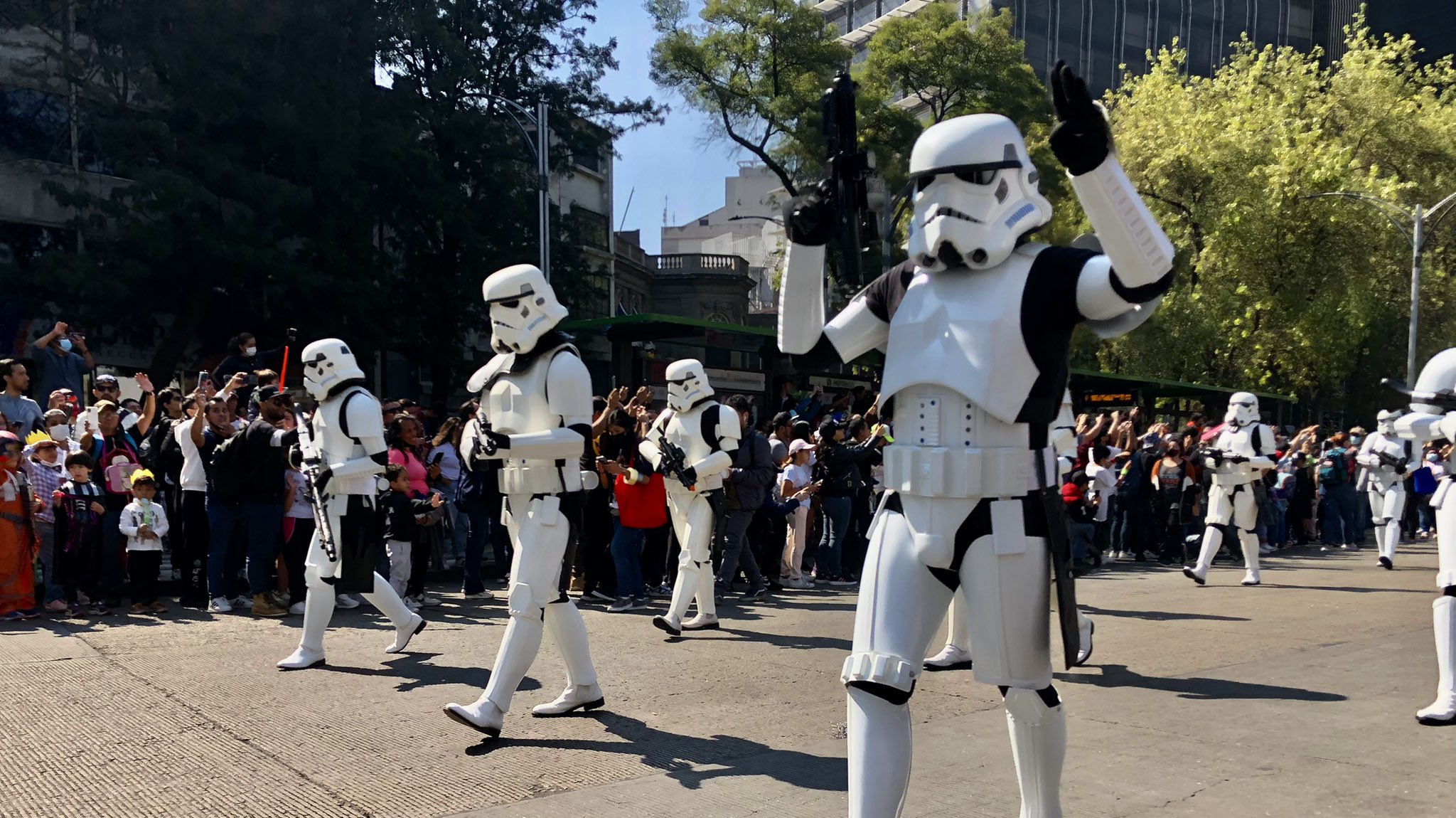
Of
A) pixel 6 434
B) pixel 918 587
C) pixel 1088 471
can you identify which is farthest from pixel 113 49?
pixel 918 587

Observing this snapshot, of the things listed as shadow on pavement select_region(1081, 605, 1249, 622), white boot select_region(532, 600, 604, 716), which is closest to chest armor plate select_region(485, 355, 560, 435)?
white boot select_region(532, 600, 604, 716)

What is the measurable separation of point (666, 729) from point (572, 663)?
633mm

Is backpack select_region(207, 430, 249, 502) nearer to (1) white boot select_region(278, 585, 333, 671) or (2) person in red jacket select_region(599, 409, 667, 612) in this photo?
(1) white boot select_region(278, 585, 333, 671)

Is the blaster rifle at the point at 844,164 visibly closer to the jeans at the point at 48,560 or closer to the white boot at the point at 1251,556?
the jeans at the point at 48,560

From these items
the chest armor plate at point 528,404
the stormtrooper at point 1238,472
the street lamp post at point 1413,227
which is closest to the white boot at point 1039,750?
the chest armor plate at point 528,404

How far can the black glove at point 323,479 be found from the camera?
7.45 m

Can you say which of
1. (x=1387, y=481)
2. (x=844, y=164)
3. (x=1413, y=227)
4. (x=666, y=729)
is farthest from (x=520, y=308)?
(x=1413, y=227)

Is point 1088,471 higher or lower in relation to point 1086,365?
lower

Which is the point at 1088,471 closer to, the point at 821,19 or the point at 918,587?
the point at 918,587

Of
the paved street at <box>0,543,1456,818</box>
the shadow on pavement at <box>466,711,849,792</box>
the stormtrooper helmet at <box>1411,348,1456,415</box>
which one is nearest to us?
the paved street at <box>0,543,1456,818</box>

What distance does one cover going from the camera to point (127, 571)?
990cm

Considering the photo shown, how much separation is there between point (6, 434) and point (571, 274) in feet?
62.6

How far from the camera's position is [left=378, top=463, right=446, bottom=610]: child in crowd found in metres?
10.1

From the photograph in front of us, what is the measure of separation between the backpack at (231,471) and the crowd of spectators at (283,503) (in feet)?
0.04
